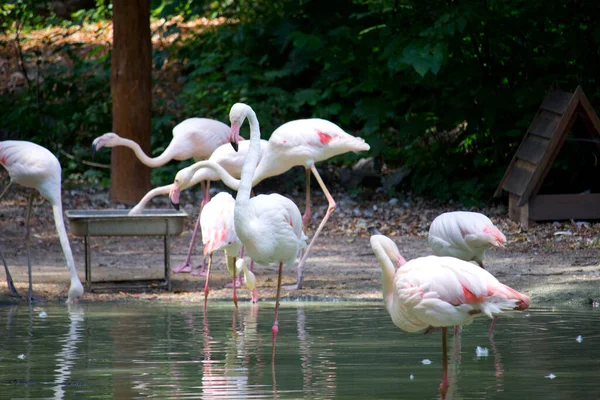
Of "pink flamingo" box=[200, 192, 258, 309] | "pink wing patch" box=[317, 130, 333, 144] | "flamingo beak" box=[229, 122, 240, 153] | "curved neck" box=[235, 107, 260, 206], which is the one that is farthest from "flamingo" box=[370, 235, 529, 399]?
"pink wing patch" box=[317, 130, 333, 144]

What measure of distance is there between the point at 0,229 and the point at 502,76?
6.34 metres

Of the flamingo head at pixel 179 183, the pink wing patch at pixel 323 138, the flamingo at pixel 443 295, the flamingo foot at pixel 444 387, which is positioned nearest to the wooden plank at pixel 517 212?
the pink wing patch at pixel 323 138

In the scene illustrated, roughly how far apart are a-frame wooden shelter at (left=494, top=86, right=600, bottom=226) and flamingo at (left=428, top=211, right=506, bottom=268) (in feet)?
12.0

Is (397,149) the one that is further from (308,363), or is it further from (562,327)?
(308,363)

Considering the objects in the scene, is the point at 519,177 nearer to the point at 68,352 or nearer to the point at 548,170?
the point at 548,170

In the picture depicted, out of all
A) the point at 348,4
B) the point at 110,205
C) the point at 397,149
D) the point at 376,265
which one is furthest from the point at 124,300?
the point at 348,4

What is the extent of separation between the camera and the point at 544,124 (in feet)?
34.4

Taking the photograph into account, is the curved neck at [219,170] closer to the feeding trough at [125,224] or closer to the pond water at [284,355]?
the feeding trough at [125,224]

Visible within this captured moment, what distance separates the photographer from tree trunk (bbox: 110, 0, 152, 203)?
1153 centimetres

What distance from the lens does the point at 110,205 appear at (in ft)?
37.7

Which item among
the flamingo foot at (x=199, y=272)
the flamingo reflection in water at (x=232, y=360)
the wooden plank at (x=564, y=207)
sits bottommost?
the flamingo reflection in water at (x=232, y=360)

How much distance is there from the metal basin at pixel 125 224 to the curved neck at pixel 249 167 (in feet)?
6.30

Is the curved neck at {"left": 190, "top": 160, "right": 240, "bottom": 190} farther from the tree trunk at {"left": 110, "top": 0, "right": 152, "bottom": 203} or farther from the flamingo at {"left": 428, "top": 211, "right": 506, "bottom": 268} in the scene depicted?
the tree trunk at {"left": 110, "top": 0, "right": 152, "bottom": 203}

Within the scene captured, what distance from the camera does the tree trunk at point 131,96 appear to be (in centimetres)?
1153
